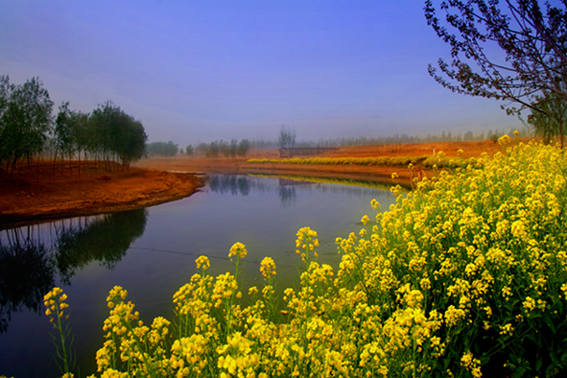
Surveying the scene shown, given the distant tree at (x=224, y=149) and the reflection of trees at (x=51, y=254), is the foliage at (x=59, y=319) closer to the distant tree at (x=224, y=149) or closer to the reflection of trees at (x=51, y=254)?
the reflection of trees at (x=51, y=254)

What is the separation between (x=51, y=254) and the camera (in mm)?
8844

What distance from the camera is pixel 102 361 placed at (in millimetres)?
2338

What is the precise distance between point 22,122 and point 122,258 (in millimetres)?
17155

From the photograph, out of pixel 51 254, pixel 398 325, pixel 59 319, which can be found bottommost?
pixel 51 254

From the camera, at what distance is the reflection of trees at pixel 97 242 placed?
8.26m

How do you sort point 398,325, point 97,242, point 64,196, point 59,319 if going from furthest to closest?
point 64,196, point 97,242, point 398,325, point 59,319

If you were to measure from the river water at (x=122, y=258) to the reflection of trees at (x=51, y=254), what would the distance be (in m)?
0.02

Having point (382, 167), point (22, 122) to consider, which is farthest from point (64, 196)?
point (382, 167)

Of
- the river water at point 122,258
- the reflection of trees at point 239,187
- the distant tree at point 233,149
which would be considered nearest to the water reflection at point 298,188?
the reflection of trees at point 239,187

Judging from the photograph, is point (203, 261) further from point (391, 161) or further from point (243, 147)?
point (243, 147)

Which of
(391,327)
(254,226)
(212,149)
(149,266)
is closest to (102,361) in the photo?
(391,327)

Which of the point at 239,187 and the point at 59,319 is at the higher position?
the point at 59,319

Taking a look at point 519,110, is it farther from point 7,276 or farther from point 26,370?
point 7,276

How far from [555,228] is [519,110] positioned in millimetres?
3573
